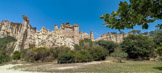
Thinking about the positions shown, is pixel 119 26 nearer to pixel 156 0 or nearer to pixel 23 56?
pixel 156 0

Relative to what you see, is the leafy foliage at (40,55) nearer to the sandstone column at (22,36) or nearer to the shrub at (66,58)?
the shrub at (66,58)

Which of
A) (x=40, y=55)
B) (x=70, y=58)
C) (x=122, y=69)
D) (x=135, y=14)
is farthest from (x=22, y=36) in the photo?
(x=135, y=14)

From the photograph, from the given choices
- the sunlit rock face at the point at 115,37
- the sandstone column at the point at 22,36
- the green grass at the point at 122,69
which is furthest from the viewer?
the sunlit rock face at the point at 115,37

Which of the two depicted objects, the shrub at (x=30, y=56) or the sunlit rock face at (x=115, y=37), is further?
the sunlit rock face at (x=115, y=37)

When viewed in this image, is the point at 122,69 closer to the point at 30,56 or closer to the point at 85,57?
the point at 85,57

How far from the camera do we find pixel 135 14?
5.62 feet

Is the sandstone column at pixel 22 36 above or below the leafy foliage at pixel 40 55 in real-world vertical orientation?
above

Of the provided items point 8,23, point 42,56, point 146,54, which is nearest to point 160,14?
point 42,56

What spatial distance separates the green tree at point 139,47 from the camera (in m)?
22.5

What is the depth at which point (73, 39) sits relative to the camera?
3009cm

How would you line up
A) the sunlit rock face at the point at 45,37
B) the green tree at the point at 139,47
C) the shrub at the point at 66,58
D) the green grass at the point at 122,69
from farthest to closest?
the sunlit rock face at the point at 45,37
the green tree at the point at 139,47
the shrub at the point at 66,58
the green grass at the point at 122,69

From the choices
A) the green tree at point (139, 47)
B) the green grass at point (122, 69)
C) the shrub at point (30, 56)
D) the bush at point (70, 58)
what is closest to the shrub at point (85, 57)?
the bush at point (70, 58)

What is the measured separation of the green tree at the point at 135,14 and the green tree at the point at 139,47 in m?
25.0

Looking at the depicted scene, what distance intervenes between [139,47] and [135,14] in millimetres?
26076
